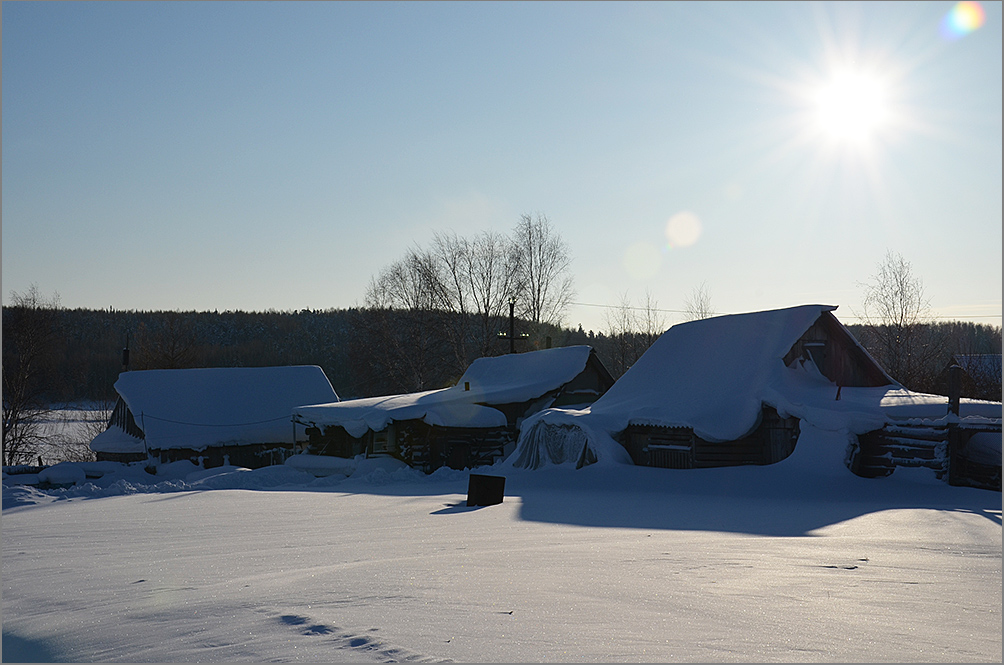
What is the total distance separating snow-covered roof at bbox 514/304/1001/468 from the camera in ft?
61.9

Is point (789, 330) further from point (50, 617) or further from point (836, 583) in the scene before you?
point (50, 617)

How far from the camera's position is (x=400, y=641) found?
4.52 meters

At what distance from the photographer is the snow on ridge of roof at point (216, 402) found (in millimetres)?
38219

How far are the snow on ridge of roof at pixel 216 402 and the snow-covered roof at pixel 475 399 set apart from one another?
8.77 m

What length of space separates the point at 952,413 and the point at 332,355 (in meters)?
97.7

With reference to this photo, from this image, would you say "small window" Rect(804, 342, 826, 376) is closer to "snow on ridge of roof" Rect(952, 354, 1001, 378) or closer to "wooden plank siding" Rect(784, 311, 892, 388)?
"wooden plank siding" Rect(784, 311, 892, 388)

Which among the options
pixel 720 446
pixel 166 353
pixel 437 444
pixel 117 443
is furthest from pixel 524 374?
pixel 166 353

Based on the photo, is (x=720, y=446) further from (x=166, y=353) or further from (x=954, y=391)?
(x=166, y=353)

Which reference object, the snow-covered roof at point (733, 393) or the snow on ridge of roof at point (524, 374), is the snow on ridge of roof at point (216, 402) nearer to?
the snow on ridge of roof at point (524, 374)

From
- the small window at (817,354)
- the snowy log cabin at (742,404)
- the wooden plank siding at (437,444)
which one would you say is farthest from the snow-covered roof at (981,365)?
the wooden plank siding at (437,444)

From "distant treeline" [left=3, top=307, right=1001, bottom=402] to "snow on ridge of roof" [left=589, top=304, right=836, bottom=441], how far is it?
16996mm

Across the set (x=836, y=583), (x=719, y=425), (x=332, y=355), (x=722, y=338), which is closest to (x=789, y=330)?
(x=722, y=338)

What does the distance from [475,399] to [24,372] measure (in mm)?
29267

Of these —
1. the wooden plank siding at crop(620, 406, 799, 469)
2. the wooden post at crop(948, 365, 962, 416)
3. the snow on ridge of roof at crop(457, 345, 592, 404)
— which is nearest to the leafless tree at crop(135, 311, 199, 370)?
the snow on ridge of roof at crop(457, 345, 592, 404)
